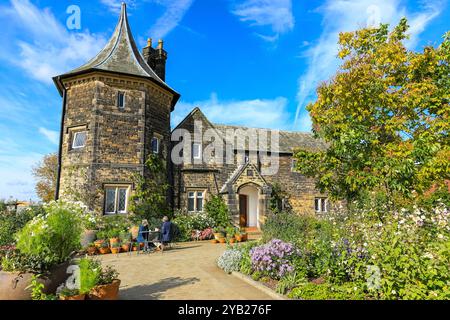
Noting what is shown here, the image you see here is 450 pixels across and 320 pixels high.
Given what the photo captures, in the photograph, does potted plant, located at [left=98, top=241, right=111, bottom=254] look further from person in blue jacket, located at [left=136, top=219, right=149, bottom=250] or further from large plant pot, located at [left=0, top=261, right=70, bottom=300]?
large plant pot, located at [left=0, top=261, right=70, bottom=300]

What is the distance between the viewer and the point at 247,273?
27.1 feet

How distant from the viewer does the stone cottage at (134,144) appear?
16.1 metres

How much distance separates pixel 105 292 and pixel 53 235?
1.48 m

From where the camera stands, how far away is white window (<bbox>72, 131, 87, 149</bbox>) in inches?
651

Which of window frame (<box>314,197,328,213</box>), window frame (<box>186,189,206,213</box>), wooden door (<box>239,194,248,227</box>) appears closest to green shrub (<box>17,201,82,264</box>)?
window frame (<box>186,189,206,213</box>)

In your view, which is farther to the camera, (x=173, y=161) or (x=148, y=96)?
(x=173, y=161)

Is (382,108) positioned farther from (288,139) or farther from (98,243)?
(288,139)

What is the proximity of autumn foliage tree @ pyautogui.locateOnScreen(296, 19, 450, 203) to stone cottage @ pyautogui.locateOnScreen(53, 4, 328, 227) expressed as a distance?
30.8 feet

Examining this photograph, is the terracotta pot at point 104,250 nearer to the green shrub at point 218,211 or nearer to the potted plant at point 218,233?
the potted plant at point 218,233

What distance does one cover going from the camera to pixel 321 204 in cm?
2519

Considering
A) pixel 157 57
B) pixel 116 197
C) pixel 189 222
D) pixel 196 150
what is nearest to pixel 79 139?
pixel 116 197
